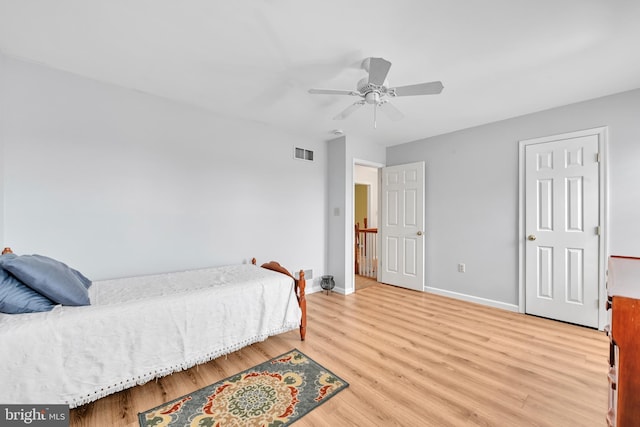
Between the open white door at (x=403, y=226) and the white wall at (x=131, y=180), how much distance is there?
1880 mm

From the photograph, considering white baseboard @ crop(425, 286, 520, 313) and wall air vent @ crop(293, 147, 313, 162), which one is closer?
white baseboard @ crop(425, 286, 520, 313)

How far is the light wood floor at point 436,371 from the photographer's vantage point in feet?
5.55

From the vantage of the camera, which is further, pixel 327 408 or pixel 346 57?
pixel 346 57

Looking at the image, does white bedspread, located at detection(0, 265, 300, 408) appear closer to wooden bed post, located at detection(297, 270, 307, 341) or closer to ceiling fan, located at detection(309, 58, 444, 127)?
wooden bed post, located at detection(297, 270, 307, 341)

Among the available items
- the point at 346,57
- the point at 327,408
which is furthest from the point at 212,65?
the point at 327,408

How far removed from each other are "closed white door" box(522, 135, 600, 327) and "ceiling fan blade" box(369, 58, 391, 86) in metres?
2.58

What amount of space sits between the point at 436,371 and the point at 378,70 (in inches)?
94.1

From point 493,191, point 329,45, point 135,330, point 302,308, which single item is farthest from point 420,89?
point 135,330

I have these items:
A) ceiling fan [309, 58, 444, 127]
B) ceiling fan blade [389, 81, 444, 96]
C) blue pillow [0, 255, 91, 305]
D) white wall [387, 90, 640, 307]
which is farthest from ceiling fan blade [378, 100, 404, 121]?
blue pillow [0, 255, 91, 305]

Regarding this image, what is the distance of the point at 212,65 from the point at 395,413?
3015 mm

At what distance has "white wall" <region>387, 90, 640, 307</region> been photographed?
280 centimetres

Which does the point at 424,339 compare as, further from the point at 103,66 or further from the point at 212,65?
the point at 103,66

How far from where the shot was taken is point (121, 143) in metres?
2.71

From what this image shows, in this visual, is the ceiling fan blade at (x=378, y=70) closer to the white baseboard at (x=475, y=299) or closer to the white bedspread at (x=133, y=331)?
the white bedspread at (x=133, y=331)
